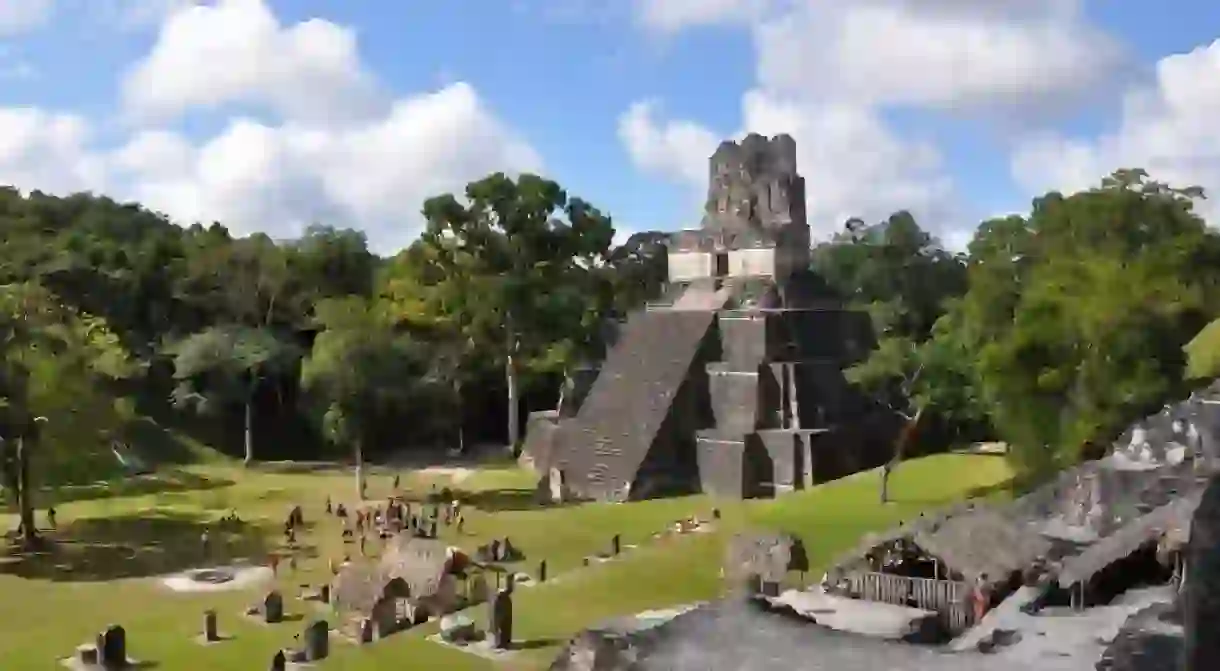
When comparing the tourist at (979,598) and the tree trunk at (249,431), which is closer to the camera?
the tourist at (979,598)

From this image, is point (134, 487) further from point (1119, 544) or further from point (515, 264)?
point (1119, 544)

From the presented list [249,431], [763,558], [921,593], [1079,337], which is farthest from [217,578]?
[249,431]

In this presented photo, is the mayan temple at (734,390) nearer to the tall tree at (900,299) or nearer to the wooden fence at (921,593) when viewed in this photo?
the tall tree at (900,299)

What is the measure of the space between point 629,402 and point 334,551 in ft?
41.3

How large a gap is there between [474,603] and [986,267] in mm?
16471

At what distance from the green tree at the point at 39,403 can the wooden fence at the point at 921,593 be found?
64.5 feet

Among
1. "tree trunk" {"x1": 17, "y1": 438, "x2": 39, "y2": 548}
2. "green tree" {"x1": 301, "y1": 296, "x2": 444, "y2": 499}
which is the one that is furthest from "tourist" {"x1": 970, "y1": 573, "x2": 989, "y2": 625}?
"tree trunk" {"x1": 17, "y1": 438, "x2": 39, "y2": 548}

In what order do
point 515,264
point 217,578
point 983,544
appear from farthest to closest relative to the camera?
point 515,264, point 217,578, point 983,544

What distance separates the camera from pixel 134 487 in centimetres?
3659

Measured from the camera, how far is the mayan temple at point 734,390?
109 ft

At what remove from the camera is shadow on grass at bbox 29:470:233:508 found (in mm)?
34406

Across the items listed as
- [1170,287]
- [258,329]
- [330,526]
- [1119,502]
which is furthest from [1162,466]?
[258,329]

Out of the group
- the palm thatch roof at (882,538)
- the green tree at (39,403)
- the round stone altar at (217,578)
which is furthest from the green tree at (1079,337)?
the green tree at (39,403)

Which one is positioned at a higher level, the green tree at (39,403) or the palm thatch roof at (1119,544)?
the green tree at (39,403)
